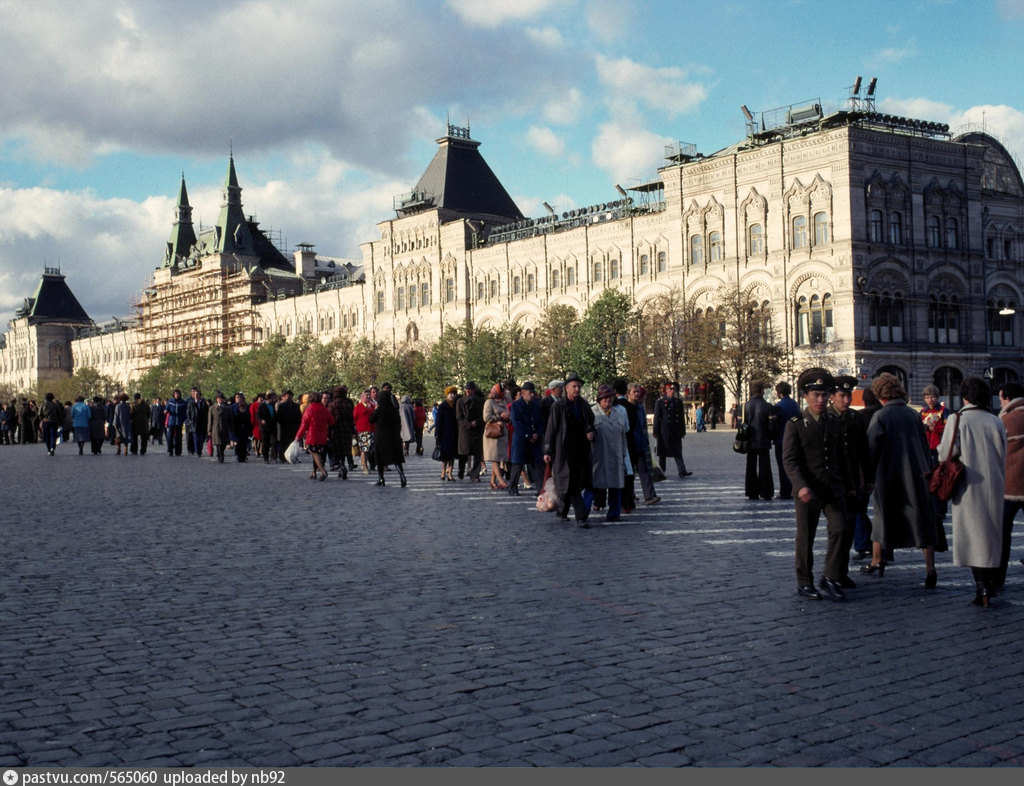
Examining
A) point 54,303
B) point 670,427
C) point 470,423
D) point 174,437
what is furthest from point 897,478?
point 54,303

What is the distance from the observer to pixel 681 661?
20.6 ft

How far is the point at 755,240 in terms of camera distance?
54969mm

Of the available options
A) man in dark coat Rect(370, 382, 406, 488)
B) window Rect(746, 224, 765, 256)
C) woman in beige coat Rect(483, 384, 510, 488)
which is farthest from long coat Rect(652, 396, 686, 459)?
window Rect(746, 224, 765, 256)

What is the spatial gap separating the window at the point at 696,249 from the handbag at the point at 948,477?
50.3 meters

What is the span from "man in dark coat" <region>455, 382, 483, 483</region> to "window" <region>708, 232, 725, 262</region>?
38325mm

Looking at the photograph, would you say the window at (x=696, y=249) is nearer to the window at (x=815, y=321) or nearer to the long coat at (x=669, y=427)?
the window at (x=815, y=321)

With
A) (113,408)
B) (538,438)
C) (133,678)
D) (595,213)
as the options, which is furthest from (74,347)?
(133,678)

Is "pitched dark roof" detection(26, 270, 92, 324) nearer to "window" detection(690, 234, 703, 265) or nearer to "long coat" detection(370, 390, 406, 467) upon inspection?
"window" detection(690, 234, 703, 265)

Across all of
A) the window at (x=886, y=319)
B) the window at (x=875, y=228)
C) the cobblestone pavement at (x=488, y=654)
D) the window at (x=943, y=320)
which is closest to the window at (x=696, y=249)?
the window at (x=875, y=228)

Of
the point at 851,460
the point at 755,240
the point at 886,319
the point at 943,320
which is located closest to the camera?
the point at 851,460

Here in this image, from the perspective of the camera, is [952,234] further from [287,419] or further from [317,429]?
[317,429]

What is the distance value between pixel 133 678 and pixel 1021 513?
12.7 metres

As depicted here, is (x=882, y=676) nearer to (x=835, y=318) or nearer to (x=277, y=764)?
(x=277, y=764)

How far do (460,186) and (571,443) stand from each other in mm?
66756
